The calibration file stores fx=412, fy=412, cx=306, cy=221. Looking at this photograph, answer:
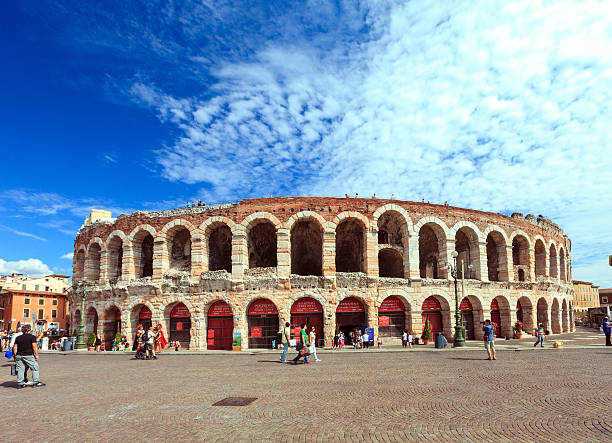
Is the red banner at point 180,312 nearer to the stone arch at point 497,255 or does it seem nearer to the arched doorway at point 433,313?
the arched doorway at point 433,313

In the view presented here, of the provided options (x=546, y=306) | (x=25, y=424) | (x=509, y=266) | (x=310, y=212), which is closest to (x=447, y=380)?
(x=25, y=424)

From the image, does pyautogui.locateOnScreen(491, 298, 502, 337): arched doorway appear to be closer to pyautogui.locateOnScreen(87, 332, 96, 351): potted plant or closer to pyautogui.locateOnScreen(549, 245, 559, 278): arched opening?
pyautogui.locateOnScreen(549, 245, 559, 278): arched opening

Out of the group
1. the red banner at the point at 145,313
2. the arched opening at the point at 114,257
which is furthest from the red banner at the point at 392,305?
the arched opening at the point at 114,257

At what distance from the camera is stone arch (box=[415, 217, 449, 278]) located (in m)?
29.4

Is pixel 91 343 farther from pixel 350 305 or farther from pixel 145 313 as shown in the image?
pixel 350 305

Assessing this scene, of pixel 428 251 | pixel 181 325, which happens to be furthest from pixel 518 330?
pixel 181 325

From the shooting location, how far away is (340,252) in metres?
33.6

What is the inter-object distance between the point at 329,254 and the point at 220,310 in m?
8.20

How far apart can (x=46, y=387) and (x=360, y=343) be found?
17.7 m

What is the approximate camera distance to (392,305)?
1101 inches

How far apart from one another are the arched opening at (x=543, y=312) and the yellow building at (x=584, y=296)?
8306 centimetres

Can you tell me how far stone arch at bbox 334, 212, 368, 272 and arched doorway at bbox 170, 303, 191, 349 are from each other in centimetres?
1214

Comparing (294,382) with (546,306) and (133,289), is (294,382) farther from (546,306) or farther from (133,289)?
(546,306)

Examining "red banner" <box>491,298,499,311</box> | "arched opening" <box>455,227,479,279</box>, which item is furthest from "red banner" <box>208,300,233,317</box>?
"red banner" <box>491,298,499,311</box>
